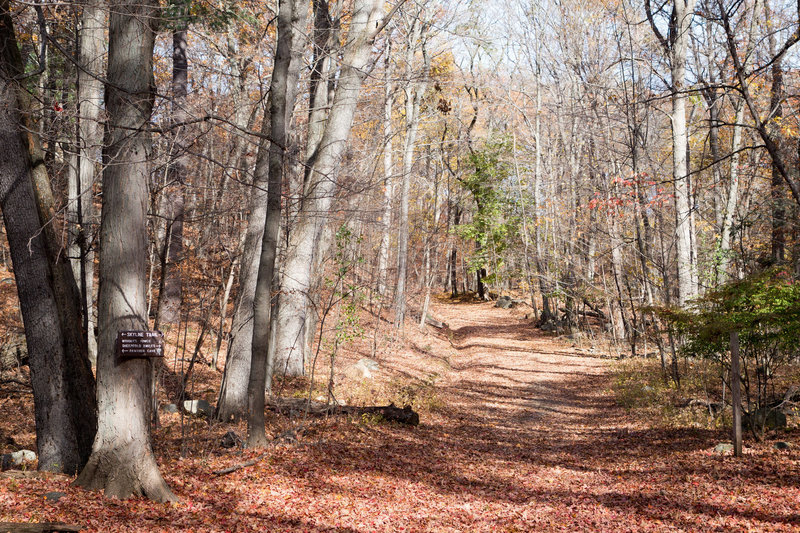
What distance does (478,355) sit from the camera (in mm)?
19141

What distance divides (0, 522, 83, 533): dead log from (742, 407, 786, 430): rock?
25.2 ft

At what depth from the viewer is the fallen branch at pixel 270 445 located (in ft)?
19.9

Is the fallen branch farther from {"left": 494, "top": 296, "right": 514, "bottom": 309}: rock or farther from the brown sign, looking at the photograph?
{"left": 494, "top": 296, "right": 514, "bottom": 309}: rock

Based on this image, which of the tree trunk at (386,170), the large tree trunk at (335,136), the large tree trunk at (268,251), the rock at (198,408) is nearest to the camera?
the large tree trunk at (268,251)

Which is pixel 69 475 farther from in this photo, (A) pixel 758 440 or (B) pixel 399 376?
(B) pixel 399 376

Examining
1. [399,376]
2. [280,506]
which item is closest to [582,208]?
[399,376]

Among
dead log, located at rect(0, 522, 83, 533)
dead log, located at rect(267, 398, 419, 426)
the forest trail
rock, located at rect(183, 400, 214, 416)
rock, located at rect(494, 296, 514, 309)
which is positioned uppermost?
rock, located at rect(494, 296, 514, 309)

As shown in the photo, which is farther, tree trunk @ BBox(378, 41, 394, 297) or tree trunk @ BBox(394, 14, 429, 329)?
tree trunk @ BBox(394, 14, 429, 329)

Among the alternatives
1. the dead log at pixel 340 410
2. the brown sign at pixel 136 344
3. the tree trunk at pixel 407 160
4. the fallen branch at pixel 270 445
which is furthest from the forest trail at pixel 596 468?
the tree trunk at pixel 407 160

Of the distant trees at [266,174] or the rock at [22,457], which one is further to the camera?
the rock at [22,457]

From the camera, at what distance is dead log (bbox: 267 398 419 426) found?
30.0 feet

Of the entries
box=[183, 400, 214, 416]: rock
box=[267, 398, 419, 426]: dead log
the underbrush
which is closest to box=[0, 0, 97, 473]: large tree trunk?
box=[183, 400, 214, 416]: rock

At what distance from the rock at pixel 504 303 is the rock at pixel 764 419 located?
2544cm

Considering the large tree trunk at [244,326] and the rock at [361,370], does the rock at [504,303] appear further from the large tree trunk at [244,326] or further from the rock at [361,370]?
the large tree trunk at [244,326]
